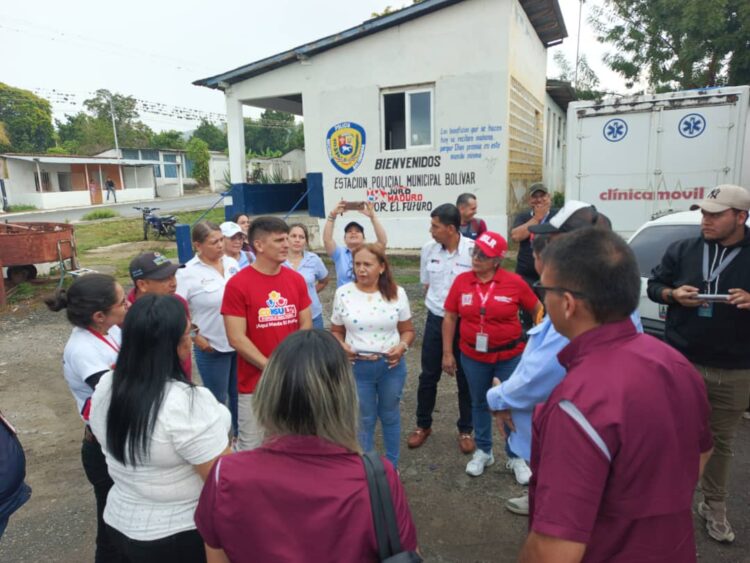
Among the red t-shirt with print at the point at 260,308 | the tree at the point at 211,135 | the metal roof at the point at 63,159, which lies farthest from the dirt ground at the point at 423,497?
the tree at the point at 211,135

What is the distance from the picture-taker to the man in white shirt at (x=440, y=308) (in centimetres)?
414

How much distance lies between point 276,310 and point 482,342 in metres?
1.40

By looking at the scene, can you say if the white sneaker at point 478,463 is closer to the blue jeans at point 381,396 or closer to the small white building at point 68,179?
the blue jeans at point 381,396

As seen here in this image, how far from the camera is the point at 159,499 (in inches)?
71.8

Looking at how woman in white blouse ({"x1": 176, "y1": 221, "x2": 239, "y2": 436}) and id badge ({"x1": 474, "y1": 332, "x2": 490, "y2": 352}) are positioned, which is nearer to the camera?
id badge ({"x1": 474, "y1": 332, "x2": 490, "y2": 352})

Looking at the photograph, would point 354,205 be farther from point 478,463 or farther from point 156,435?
point 156,435

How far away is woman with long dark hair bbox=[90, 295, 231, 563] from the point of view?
69.1 inches

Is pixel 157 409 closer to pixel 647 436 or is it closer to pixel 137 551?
pixel 137 551

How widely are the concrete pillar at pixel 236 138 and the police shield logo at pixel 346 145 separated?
7.40 ft

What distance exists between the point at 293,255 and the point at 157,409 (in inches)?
117

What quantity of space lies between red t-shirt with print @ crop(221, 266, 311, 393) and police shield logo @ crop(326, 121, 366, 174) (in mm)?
8534

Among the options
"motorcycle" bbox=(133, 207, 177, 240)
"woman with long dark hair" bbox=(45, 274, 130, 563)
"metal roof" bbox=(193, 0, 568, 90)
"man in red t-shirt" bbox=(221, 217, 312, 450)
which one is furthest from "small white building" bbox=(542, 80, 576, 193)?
"woman with long dark hair" bbox=(45, 274, 130, 563)

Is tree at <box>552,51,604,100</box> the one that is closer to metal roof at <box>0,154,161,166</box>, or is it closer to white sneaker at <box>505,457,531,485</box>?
white sneaker at <box>505,457,531,485</box>

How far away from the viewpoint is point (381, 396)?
140 inches
